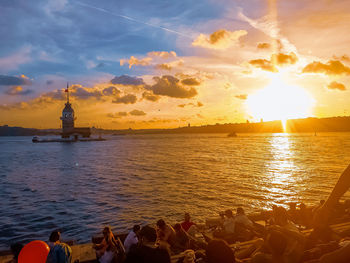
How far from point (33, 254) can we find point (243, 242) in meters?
7.02

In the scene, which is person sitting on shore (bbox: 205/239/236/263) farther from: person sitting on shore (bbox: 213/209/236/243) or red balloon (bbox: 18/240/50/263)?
person sitting on shore (bbox: 213/209/236/243)

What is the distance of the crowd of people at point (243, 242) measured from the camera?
13.9ft

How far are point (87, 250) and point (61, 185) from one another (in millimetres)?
30313

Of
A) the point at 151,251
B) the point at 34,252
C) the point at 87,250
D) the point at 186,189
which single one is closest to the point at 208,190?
the point at 186,189

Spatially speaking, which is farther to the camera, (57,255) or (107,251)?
(107,251)

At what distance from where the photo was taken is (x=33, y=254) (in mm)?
7633

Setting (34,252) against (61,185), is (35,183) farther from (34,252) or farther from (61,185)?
(34,252)

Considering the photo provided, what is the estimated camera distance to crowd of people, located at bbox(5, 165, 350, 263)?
423cm

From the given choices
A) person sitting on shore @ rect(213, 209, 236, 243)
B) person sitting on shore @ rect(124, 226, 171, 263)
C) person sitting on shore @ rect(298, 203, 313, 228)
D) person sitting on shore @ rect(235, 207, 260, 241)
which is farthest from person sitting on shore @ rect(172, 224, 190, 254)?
person sitting on shore @ rect(298, 203, 313, 228)

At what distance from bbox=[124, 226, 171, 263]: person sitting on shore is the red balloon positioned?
4.35 metres

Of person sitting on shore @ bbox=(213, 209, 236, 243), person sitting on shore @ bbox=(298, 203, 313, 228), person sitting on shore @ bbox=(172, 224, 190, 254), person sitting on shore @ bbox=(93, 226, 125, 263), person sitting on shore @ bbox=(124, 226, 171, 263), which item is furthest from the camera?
person sitting on shore @ bbox=(298, 203, 313, 228)

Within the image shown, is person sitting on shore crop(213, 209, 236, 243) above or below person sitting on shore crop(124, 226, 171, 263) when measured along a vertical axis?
below

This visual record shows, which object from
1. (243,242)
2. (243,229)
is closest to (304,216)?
(243,229)

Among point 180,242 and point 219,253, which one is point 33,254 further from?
point 219,253
